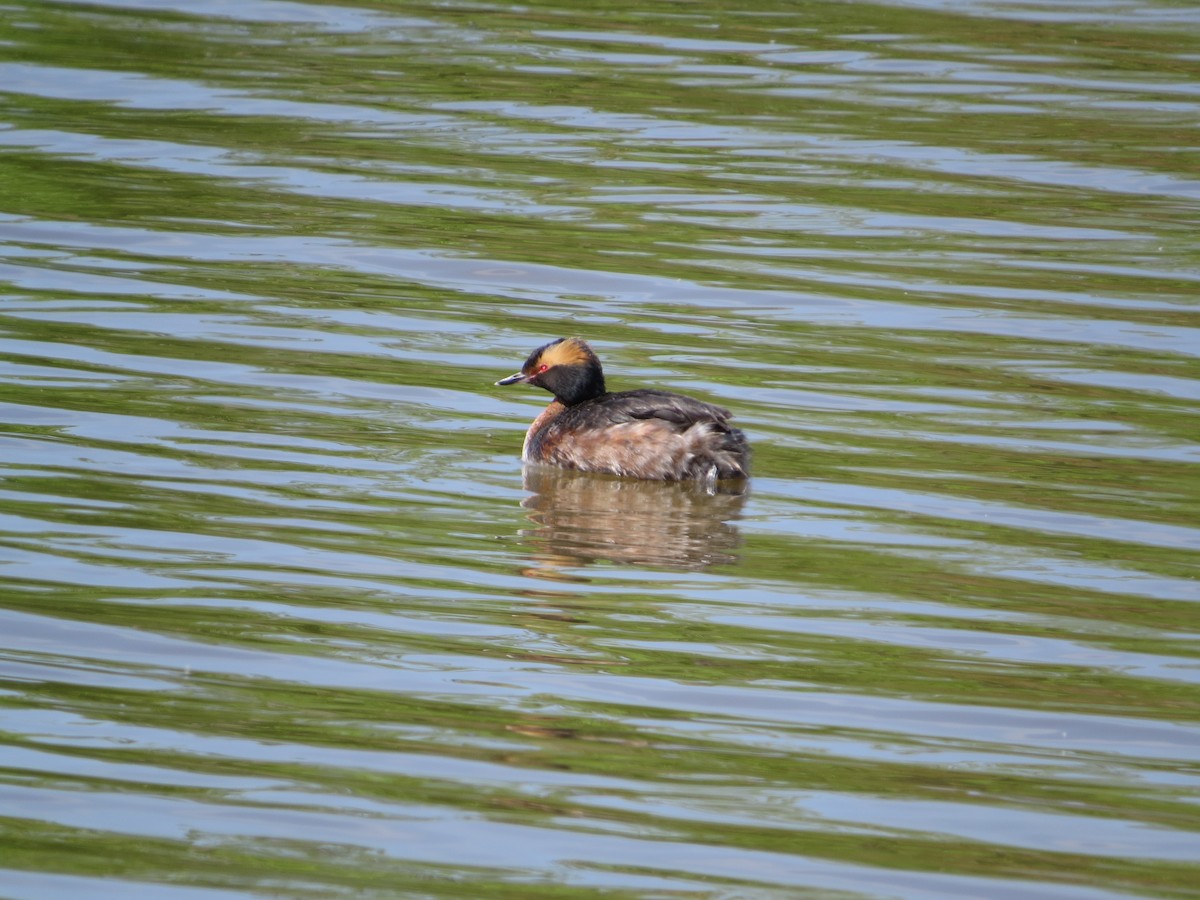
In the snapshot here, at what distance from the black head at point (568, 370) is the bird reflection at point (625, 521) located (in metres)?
0.65

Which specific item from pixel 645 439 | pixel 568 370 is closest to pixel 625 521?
pixel 645 439

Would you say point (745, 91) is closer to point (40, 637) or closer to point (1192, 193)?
point (1192, 193)

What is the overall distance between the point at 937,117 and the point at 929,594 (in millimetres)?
10575

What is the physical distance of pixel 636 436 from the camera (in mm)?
10367

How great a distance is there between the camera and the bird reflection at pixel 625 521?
8812 millimetres

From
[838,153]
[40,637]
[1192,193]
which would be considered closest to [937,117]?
[838,153]

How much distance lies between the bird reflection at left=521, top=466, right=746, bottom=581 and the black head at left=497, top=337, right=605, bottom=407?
645mm

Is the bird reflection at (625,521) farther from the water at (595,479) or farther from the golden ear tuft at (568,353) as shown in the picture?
the golden ear tuft at (568,353)

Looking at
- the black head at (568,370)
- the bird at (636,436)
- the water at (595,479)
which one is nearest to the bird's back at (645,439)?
the bird at (636,436)

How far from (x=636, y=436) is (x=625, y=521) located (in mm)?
896

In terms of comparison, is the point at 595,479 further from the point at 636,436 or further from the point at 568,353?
the point at 568,353

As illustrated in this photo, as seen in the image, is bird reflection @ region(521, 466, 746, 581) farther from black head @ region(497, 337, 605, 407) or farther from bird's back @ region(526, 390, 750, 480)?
black head @ region(497, 337, 605, 407)

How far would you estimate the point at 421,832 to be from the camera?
599cm

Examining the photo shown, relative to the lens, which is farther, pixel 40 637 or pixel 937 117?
pixel 937 117
